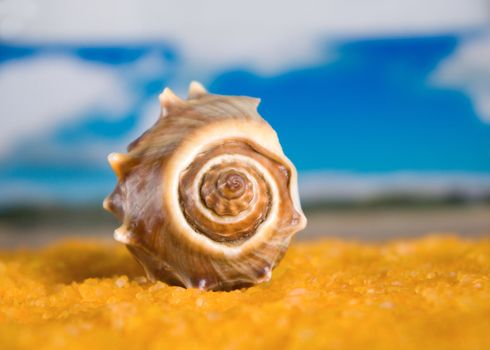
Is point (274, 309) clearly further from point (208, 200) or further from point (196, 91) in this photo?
point (196, 91)

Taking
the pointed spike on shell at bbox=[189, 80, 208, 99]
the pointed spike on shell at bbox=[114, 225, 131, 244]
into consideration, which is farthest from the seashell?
the pointed spike on shell at bbox=[189, 80, 208, 99]

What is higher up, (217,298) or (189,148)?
(189,148)

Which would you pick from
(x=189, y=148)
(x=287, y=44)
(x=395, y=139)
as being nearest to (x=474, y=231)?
(x=395, y=139)

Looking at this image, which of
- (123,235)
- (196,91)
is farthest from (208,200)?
(196,91)

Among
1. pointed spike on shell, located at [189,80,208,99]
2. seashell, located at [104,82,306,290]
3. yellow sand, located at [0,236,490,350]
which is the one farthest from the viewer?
pointed spike on shell, located at [189,80,208,99]

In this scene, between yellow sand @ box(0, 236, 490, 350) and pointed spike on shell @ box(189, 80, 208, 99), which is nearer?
yellow sand @ box(0, 236, 490, 350)

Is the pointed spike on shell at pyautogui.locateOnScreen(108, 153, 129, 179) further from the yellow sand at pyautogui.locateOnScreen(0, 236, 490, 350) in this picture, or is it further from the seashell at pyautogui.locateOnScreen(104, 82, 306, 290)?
the yellow sand at pyautogui.locateOnScreen(0, 236, 490, 350)

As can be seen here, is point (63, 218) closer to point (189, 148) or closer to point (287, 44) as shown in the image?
point (287, 44)

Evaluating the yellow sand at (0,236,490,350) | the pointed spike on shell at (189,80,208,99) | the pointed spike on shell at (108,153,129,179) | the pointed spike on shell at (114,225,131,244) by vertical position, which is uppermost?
the pointed spike on shell at (189,80,208,99)
